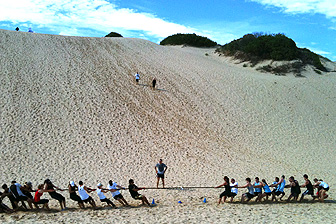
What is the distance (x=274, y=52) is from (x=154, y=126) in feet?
81.0

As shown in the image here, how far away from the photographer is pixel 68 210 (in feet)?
33.4

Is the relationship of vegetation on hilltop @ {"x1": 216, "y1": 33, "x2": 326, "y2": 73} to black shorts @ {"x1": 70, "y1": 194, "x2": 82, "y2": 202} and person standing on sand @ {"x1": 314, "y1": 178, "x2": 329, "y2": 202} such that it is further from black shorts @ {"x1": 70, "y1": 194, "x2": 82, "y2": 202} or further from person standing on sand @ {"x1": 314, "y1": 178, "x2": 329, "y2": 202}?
black shorts @ {"x1": 70, "y1": 194, "x2": 82, "y2": 202}

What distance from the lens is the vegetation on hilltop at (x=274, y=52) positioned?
122 feet

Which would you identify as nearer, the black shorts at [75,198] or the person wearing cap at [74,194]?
the person wearing cap at [74,194]

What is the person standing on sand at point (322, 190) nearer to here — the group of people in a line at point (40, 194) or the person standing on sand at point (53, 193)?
the group of people in a line at point (40, 194)

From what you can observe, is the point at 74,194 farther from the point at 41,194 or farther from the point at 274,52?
the point at 274,52

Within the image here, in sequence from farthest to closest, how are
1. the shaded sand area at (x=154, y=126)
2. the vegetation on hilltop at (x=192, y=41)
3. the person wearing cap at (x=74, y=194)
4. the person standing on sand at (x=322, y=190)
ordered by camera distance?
the vegetation on hilltop at (x=192, y=41)
the person standing on sand at (x=322, y=190)
the shaded sand area at (x=154, y=126)
the person wearing cap at (x=74, y=194)

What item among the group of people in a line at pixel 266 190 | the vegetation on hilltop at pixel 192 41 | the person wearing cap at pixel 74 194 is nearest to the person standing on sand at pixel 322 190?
the group of people in a line at pixel 266 190

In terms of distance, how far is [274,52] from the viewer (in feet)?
125

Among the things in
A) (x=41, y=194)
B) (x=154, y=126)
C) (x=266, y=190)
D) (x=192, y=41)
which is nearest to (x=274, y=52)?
(x=192, y=41)

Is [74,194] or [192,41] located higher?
[192,41]

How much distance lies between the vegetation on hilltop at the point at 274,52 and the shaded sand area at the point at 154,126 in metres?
4.04

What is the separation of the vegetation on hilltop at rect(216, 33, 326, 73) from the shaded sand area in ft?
13.2

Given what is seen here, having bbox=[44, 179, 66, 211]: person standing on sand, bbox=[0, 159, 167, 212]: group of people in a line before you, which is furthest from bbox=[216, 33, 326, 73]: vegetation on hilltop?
bbox=[44, 179, 66, 211]: person standing on sand
